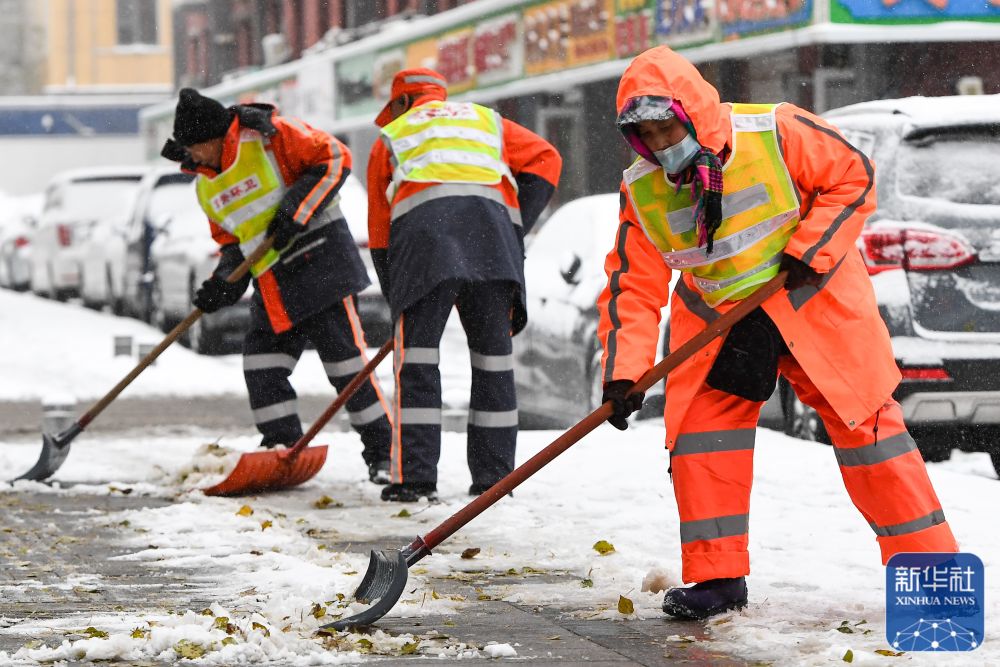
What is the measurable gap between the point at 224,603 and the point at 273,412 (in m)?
2.89

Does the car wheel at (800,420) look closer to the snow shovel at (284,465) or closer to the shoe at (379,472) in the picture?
the shoe at (379,472)

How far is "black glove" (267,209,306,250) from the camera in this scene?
7.79 meters

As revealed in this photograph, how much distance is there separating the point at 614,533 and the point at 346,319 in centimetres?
200

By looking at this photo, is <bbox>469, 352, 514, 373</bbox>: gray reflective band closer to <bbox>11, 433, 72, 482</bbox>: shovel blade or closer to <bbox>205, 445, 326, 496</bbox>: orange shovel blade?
<bbox>205, 445, 326, 496</bbox>: orange shovel blade

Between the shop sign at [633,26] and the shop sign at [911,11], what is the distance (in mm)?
3268

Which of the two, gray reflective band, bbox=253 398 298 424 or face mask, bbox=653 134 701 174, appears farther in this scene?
gray reflective band, bbox=253 398 298 424

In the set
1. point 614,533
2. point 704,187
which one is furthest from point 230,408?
point 704,187

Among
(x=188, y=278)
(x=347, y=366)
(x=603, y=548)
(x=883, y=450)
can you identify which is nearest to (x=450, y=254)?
(x=347, y=366)

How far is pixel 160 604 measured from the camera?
531 centimetres

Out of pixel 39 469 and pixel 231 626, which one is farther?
pixel 39 469

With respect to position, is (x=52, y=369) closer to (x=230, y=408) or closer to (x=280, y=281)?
(x=230, y=408)

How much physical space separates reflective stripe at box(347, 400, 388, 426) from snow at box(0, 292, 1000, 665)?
0.27m

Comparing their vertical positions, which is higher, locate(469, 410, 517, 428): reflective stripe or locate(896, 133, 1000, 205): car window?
locate(896, 133, 1000, 205): car window

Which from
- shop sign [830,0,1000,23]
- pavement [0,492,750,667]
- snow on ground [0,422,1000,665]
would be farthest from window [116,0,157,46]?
pavement [0,492,750,667]
